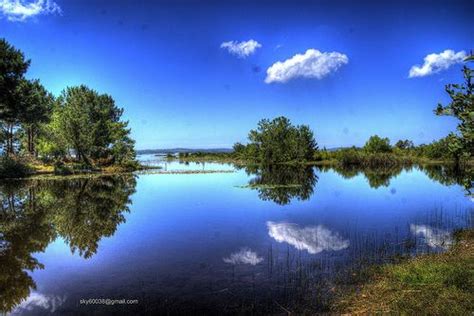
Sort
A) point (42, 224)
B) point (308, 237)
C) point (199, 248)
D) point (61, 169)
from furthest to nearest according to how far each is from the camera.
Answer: point (61, 169) → point (42, 224) → point (308, 237) → point (199, 248)

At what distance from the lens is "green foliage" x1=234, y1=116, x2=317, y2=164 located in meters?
103

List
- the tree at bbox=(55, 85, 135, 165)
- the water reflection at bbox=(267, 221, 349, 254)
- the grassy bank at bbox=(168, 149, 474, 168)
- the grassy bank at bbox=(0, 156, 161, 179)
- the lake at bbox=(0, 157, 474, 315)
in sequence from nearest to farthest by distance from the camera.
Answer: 1. the lake at bbox=(0, 157, 474, 315)
2. the water reflection at bbox=(267, 221, 349, 254)
3. the grassy bank at bbox=(0, 156, 161, 179)
4. the tree at bbox=(55, 85, 135, 165)
5. the grassy bank at bbox=(168, 149, 474, 168)

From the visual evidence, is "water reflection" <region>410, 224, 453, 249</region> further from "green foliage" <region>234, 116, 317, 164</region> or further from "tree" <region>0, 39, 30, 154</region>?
"green foliage" <region>234, 116, 317, 164</region>

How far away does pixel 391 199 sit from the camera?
31.0m

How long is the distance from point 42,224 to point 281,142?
285 feet

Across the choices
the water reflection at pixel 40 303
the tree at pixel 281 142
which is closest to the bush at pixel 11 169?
the water reflection at pixel 40 303

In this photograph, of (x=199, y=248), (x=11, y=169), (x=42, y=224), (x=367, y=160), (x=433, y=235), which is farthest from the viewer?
(x=367, y=160)

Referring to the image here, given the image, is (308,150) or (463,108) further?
(308,150)

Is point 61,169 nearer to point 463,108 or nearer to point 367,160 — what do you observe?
point 463,108

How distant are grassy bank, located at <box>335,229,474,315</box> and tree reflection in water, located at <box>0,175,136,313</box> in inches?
357

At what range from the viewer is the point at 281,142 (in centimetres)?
10338

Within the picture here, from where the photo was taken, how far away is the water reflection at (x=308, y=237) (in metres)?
15.4

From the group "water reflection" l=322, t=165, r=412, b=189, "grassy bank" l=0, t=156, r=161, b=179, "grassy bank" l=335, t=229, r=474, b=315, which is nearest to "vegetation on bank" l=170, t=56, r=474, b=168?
"water reflection" l=322, t=165, r=412, b=189

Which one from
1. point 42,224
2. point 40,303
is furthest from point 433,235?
point 42,224
